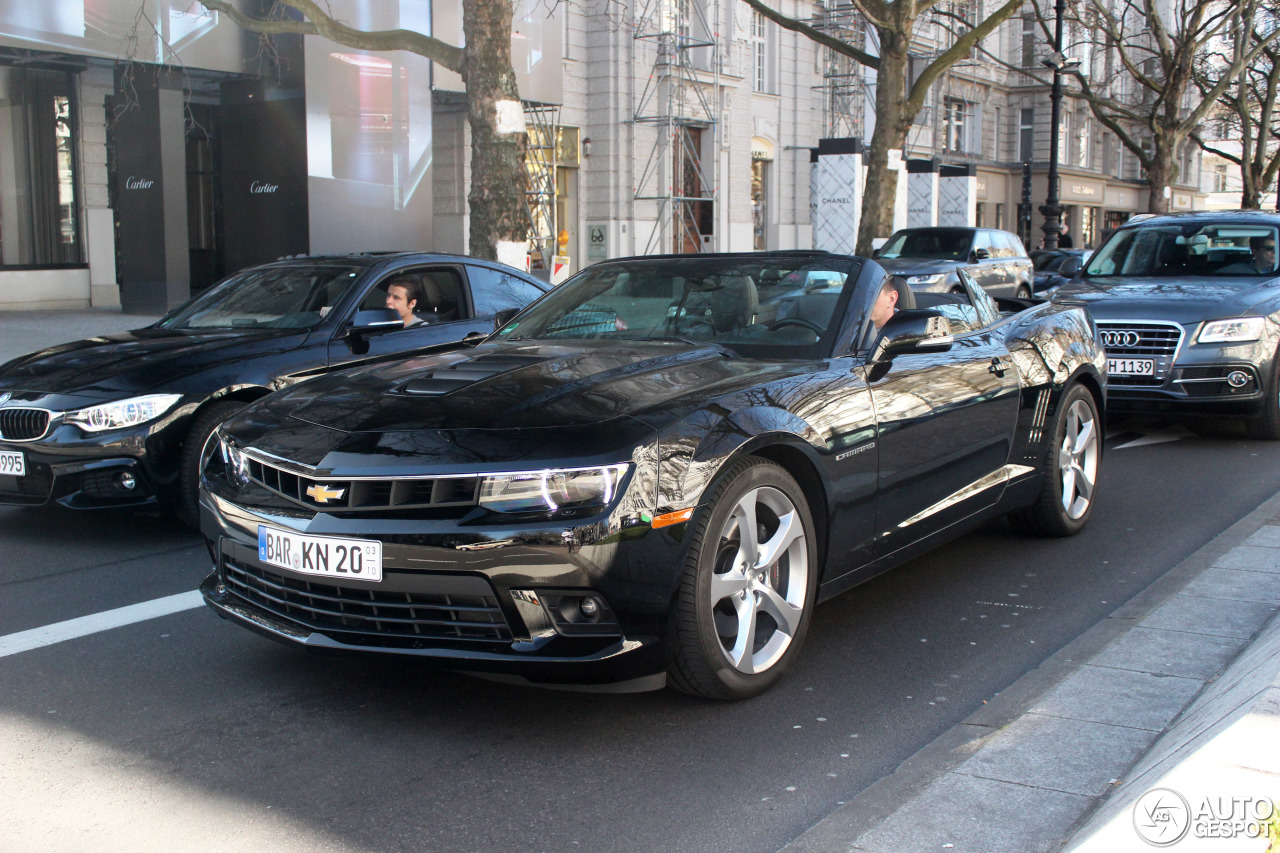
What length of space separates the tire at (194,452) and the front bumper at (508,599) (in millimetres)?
2777

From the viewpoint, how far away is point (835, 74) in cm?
3688

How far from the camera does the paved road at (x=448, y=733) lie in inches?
128

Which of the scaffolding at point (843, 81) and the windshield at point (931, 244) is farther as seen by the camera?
the scaffolding at point (843, 81)

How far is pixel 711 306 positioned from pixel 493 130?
8.60 meters

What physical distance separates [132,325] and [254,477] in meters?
15.3

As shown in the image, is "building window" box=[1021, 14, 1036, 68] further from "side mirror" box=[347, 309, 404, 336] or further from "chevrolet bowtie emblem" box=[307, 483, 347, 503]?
"chevrolet bowtie emblem" box=[307, 483, 347, 503]

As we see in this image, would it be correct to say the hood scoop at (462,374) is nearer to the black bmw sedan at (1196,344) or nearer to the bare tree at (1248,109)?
the black bmw sedan at (1196,344)

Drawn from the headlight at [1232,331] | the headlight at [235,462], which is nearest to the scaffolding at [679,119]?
the headlight at [1232,331]

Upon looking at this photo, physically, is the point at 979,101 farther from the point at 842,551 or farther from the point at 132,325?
the point at 842,551

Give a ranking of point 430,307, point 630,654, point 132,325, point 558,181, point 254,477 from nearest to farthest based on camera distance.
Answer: point 630,654 < point 254,477 < point 430,307 < point 132,325 < point 558,181

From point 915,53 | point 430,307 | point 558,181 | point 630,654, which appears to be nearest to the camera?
point 630,654

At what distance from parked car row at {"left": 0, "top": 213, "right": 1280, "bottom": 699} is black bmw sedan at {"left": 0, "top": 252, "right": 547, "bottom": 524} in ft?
0.05

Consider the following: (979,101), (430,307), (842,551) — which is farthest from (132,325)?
(979,101)

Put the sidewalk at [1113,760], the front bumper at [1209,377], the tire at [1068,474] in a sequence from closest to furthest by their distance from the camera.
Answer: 1. the sidewalk at [1113,760]
2. the tire at [1068,474]
3. the front bumper at [1209,377]
